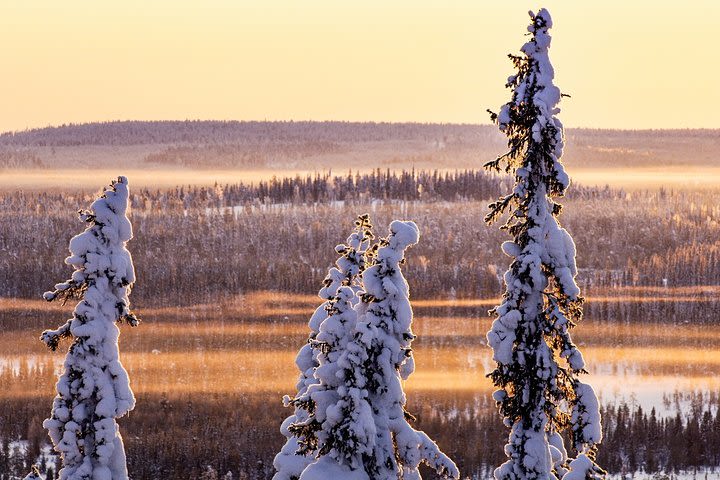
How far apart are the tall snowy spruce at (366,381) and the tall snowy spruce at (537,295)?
2.02 m

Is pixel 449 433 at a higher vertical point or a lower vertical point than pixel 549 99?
lower

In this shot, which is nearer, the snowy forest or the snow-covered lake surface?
the snowy forest

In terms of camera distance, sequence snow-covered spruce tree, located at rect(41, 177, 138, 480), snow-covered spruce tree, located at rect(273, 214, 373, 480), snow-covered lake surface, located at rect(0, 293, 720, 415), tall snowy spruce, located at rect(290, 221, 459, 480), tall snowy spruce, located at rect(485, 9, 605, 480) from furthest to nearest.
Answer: snow-covered lake surface, located at rect(0, 293, 720, 415)
snow-covered spruce tree, located at rect(41, 177, 138, 480)
snow-covered spruce tree, located at rect(273, 214, 373, 480)
tall snowy spruce, located at rect(485, 9, 605, 480)
tall snowy spruce, located at rect(290, 221, 459, 480)

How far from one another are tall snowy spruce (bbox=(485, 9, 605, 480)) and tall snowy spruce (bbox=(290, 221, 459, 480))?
79.5 inches

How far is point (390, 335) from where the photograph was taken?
24.9 meters

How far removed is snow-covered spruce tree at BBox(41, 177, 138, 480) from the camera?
2991 cm

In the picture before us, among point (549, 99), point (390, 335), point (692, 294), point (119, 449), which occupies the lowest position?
point (692, 294)

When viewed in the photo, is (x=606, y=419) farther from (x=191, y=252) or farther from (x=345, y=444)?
(x=191, y=252)

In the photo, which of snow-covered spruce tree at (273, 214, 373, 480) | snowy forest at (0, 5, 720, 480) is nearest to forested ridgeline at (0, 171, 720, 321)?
snowy forest at (0, 5, 720, 480)

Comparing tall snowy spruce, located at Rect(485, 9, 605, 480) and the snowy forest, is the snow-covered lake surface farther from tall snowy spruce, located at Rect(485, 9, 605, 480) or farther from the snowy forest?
tall snowy spruce, located at Rect(485, 9, 605, 480)

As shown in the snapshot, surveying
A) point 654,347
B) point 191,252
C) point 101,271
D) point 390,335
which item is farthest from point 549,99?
point 191,252

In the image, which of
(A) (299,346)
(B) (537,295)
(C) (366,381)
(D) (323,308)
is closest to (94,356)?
(D) (323,308)

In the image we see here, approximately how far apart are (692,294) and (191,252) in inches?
1990

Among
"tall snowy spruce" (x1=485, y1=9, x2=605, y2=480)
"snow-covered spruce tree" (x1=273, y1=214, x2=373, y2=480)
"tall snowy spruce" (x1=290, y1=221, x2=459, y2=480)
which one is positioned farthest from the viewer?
"snow-covered spruce tree" (x1=273, y1=214, x2=373, y2=480)
